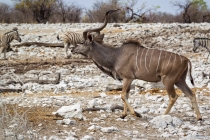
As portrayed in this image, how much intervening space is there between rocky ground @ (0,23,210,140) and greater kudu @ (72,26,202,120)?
1.17ft

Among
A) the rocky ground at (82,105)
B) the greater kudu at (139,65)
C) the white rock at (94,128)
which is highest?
the greater kudu at (139,65)

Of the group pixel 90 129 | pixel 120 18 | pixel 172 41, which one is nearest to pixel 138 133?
pixel 90 129

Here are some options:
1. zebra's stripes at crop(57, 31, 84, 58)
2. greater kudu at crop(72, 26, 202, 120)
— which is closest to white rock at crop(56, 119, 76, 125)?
greater kudu at crop(72, 26, 202, 120)

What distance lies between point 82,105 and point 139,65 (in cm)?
117

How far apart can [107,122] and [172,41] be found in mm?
11002

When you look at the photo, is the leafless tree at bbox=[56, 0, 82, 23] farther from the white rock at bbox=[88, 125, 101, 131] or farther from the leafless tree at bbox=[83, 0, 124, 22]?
the white rock at bbox=[88, 125, 101, 131]

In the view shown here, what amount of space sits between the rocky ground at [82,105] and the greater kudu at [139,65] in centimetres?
36

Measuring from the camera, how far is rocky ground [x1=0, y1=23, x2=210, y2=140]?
493 centimetres

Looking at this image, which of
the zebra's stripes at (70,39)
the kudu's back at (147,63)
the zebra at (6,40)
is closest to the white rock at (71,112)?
the kudu's back at (147,63)

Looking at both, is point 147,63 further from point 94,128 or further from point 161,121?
point 94,128

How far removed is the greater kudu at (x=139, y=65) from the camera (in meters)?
5.79

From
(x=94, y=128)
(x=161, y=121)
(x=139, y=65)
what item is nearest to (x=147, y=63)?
(x=139, y=65)

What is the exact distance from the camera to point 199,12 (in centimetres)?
3412

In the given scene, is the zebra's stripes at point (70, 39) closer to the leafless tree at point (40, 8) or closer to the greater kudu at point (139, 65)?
the greater kudu at point (139, 65)
